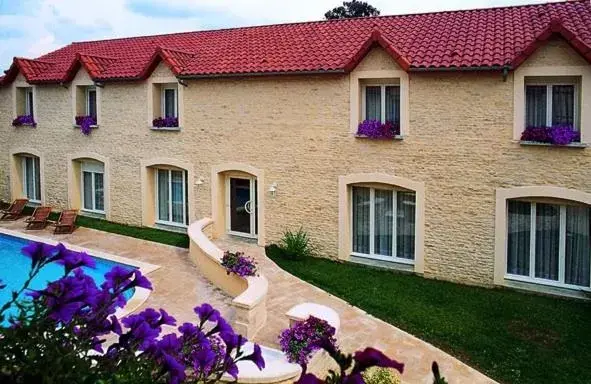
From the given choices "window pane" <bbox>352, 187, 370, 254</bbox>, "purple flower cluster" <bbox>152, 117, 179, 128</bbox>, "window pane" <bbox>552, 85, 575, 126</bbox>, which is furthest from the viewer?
"purple flower cluster" <bbox>152, 117, 179, 128</bbox>

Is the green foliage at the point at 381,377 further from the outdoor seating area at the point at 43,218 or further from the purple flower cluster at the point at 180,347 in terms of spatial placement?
the outdoor seating area at the point at 43,218

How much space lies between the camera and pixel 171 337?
156 inches

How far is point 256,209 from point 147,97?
22.5 feet

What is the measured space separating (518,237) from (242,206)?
10567 mm

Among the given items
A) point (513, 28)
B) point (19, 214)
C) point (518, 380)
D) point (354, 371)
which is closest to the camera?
point (354, 371)

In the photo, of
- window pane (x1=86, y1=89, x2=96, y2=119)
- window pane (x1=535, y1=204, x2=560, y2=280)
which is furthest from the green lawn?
window pane (x1=86, y1=89, x2=96, y2=119)

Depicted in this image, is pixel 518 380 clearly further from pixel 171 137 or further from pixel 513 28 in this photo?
pixel 171 137

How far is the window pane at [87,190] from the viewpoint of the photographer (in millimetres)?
27016

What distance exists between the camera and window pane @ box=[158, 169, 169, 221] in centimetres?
2447

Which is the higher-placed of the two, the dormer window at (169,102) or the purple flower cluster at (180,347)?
the dormer window at (169,102)

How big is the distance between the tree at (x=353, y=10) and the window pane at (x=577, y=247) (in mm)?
41340

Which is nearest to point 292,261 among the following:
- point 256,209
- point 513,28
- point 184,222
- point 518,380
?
point 256,209

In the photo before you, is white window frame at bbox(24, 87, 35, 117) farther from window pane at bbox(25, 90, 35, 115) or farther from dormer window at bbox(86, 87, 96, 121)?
dormer window at bbox(86, 87, 96, 121)

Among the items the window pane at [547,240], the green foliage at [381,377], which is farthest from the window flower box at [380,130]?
the green foliage at [381,377]
